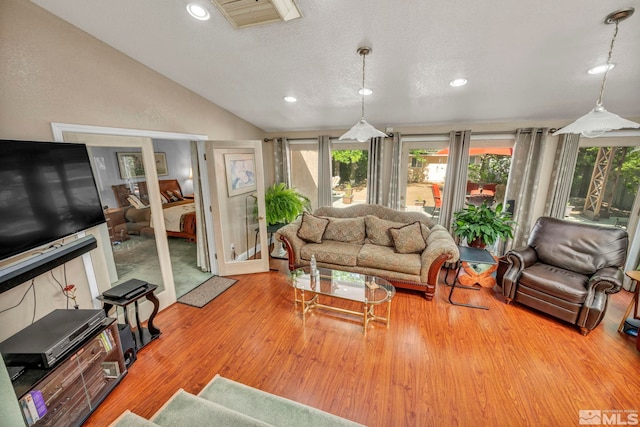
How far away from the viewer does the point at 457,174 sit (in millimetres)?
3947

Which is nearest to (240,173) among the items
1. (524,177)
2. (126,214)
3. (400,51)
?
(126,214)

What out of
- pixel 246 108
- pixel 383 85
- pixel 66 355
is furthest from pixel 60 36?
pixel 383 85

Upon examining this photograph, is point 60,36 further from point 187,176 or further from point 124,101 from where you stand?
→ point 187,176

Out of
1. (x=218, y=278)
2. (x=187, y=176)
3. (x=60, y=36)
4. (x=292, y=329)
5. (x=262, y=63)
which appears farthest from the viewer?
(x=187, y=176)

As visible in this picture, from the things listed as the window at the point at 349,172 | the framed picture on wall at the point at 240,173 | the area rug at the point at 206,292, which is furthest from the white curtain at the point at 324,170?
the area rug at the point at 206,292

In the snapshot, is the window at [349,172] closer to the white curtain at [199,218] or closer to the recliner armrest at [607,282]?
the white curtain at [199,218]

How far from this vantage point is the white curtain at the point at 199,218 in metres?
3.51

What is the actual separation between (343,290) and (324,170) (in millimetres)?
2544

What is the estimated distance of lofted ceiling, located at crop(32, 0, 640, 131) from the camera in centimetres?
178

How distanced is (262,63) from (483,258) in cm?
342

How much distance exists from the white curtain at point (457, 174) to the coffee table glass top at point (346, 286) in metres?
2.05

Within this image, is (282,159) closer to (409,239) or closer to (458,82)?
(409,239)

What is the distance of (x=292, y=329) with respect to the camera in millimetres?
2639

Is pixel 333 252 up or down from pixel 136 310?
up
